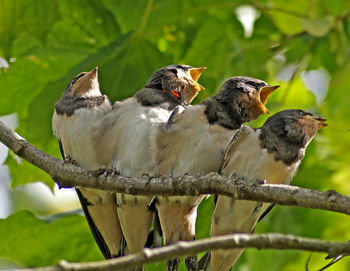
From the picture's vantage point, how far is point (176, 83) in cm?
493

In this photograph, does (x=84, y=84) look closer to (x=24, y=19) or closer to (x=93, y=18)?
(x=24, y=19)

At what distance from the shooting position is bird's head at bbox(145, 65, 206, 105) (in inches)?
194

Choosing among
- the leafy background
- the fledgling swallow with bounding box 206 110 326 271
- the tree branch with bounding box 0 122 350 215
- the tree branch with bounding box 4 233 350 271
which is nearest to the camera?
the tree branch with bounding box 4 233 350 271

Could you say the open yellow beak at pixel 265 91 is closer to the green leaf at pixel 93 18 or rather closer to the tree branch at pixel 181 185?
Answer: the tree branch at pixel 181 185

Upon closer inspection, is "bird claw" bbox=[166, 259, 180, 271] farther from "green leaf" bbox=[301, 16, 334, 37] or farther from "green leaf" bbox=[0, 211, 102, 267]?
"green leaf" bbox=[301, 16, 334, 37]

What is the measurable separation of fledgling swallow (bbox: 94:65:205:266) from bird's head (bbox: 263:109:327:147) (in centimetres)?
78

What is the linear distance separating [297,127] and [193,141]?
669 mm

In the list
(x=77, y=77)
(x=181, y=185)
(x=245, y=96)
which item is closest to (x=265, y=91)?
(x=245, y=96)

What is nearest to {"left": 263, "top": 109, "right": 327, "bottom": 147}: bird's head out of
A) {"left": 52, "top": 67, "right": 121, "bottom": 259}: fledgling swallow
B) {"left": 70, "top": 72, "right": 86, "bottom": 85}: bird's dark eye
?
{"left": 52, "top": 67, "right": 121, "bottom": 259}: fledgling swallow

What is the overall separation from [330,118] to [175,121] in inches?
75.8

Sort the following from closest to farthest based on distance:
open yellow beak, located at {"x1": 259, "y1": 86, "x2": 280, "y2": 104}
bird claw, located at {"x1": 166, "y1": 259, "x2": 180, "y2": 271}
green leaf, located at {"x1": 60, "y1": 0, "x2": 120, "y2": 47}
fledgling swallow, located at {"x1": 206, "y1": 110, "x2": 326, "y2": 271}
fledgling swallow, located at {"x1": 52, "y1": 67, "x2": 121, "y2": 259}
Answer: fledgling swallow, located at {"x1": 206, "y1": 110, "x2": 326, "y2": 271} → bird claw, located at {"x1": 166, "y1": 259, "x2": 180, "y2": 271} → fledgling swallow, located at {"x1": 52, "y1": 67, "x2": 121, "y2": 259} → open yellow beak, located at {"x1": 259, "y1": 86, "x2": 280, "y2": 104} → green leaf, located at {"x1": 60, "y1": 0, "x2": 120, "y2": 47}

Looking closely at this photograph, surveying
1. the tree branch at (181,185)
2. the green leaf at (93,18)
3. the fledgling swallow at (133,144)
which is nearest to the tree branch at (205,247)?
the tree branch at (181,185)

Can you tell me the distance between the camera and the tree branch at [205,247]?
91.7 inches

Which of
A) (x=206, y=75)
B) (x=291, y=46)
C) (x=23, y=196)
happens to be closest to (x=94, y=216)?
(x=206, y=75)
